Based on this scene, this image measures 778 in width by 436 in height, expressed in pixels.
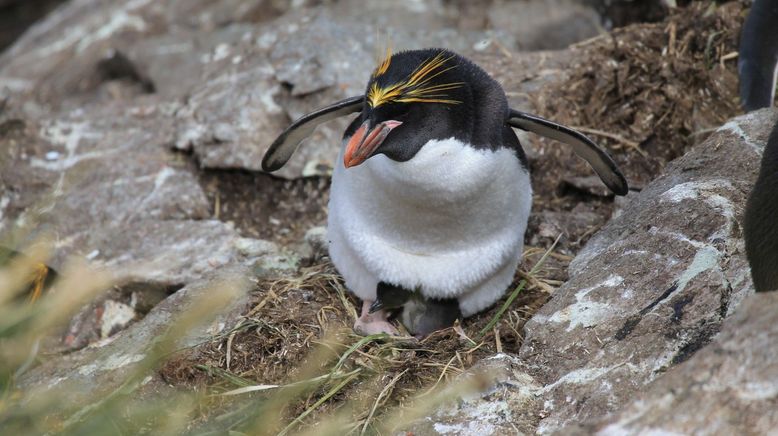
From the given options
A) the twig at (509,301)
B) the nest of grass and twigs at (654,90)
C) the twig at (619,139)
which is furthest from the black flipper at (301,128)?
the twig at (619,139)

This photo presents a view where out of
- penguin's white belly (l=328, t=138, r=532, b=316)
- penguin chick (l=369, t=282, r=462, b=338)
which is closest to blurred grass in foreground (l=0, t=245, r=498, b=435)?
penguin chick (l=369, t=282, r=462, b=338)

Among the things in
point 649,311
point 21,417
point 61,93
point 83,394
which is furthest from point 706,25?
point 61,93

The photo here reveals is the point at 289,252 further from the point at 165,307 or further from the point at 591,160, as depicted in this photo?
the point at 591,160

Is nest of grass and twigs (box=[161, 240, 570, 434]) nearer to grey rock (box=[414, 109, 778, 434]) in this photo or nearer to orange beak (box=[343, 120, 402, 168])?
grey rock (box=[414, 109, 778, 434])

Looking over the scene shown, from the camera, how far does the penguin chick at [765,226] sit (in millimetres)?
2207

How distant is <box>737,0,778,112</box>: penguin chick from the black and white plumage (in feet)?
2.99

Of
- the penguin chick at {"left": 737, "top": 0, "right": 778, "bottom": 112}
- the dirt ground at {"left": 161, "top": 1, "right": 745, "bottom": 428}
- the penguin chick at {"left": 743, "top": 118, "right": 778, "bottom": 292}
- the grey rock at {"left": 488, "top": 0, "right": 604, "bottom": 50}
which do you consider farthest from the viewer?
the grey rock at {"left": 488, "top": 0, "right": 604, "bottom": 50}

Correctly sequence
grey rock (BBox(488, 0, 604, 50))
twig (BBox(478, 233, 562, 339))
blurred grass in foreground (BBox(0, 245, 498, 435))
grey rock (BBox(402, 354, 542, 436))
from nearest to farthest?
blurred grass in foreground (BBox(0, 245, 498, 435)), grey rock (BBox(402, 354, 542, 436)), twig (BBox(478, 233, 562, 339)), grey rock (BBox(488, 0, 604, 50))

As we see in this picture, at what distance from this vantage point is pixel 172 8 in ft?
21.9

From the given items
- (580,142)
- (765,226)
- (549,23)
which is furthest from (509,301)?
(549,23)

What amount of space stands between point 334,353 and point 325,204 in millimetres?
1290

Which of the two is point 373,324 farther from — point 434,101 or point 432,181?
point 434,101

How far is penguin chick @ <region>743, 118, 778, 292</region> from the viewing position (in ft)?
7.24

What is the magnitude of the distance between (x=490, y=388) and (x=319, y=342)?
661mm
